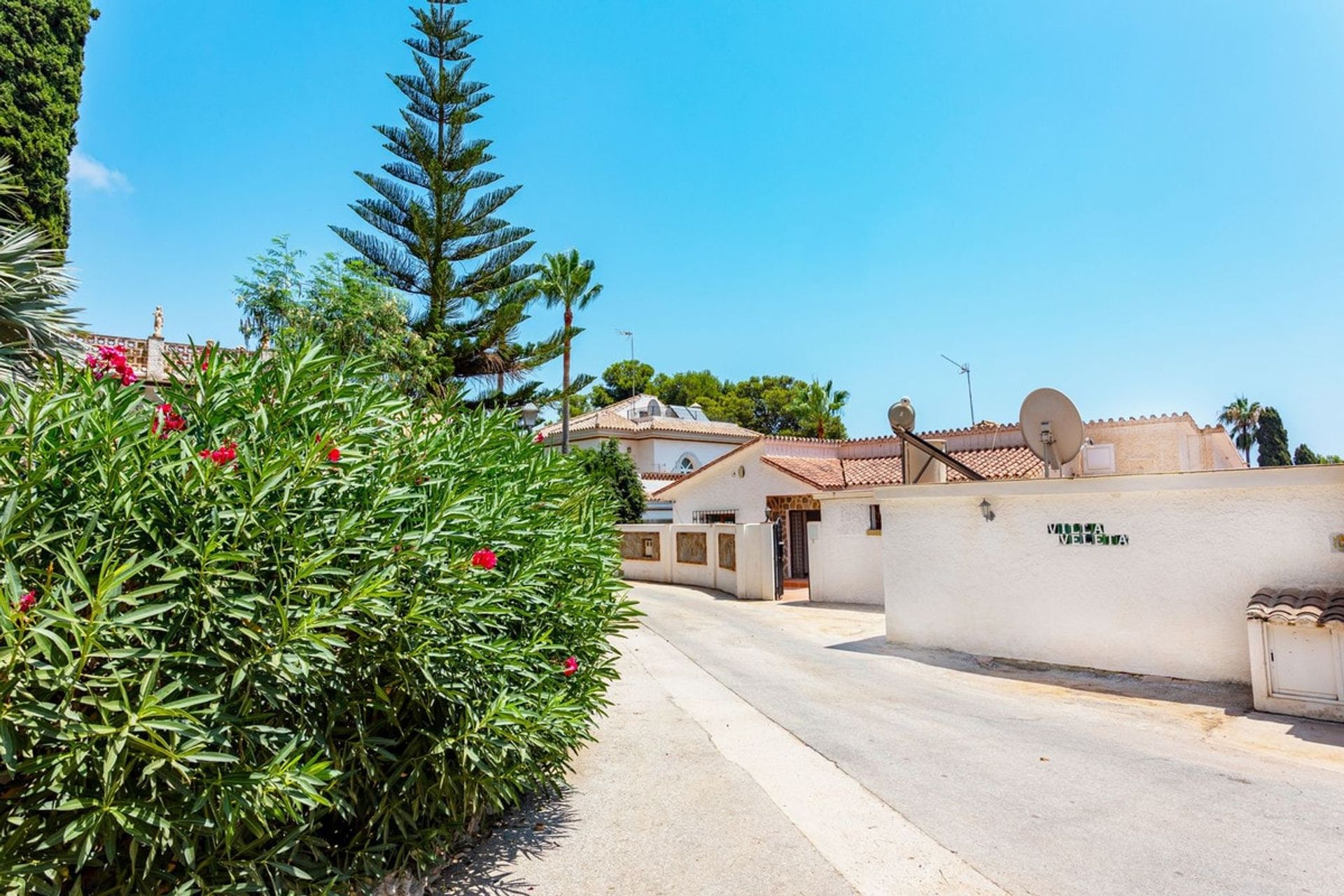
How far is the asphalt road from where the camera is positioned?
432 centimetres

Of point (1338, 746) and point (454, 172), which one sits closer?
point (1338, 746)

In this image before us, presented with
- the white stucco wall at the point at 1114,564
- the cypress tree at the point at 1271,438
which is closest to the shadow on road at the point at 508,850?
the white stucco wall at the point at 1114,564

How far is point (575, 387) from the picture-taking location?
1082 inches

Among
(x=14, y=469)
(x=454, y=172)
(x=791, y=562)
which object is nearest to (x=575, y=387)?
(x=454, y=172)

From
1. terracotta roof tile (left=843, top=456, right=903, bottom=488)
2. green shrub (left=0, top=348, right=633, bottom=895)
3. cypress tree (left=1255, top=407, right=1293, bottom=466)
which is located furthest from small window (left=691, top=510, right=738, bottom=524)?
cypress tree (left=1255, top=407, right=1293, bottom=466)

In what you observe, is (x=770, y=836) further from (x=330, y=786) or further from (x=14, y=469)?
(x=14, y=469)

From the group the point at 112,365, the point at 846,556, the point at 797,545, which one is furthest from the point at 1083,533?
the point at 797,545

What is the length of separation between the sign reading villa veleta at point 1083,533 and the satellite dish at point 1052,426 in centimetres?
126

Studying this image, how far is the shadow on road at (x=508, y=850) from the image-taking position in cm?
389

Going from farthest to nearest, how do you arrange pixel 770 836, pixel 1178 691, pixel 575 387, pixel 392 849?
pixel 575 387, pixel 1178 691, pixel 770 836, pixel 392 849

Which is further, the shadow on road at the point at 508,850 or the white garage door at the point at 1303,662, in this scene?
the white garage door at the point at 1303,662

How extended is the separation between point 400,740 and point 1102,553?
9325 millimetres

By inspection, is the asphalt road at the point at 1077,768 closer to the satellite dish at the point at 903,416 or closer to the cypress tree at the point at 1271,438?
the satellite dish at the point at 903,416

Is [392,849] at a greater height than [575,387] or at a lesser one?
lesser
